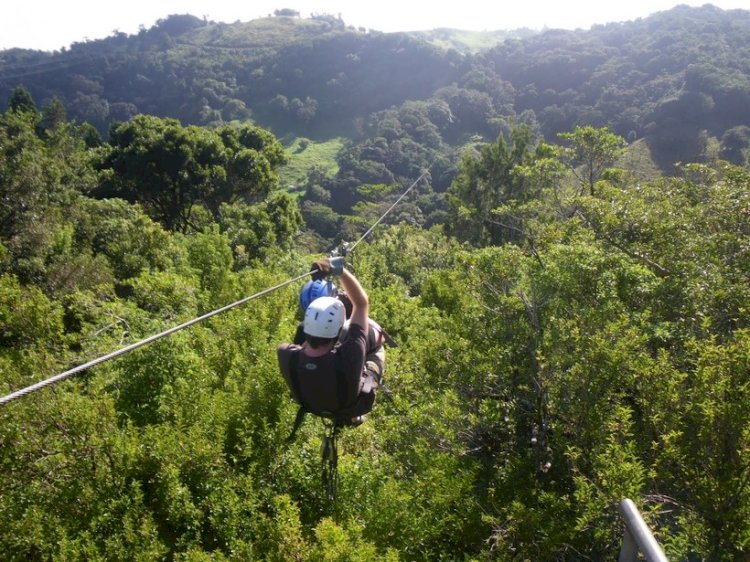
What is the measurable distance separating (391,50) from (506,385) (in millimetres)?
130708

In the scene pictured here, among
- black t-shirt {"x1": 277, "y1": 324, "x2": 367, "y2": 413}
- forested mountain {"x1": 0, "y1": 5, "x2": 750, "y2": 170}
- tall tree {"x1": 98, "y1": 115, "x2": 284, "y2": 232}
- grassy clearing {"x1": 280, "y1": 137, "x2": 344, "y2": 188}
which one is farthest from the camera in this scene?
grassy clearing {"x1": 280, "y1": 137, "x2": 344, "y2": 188}

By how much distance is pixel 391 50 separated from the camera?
4872 inches

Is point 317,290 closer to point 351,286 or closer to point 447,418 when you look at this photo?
point 351,286

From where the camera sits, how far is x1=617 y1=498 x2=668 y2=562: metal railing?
1452 millimetres

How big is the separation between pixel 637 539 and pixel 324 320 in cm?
278

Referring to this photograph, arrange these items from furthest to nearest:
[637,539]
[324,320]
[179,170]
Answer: [179,170] → [324,320] → [637,539]

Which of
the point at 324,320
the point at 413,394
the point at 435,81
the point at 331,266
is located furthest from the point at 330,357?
the point at 435,81

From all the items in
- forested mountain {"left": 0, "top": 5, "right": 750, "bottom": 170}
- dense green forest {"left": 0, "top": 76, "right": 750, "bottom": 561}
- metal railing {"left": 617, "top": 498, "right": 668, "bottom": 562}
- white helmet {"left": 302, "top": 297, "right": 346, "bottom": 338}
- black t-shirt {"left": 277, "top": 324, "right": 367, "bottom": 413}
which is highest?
forested mountain {"left": 0, "top": 5, "right": 750, "bottom": 170}

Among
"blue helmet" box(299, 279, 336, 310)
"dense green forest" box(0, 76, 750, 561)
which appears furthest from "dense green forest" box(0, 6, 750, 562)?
"blue helmet" box(299, 279, 336, 310)

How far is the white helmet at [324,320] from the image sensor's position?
398 cm

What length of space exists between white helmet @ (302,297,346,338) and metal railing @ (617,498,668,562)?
2565 mm

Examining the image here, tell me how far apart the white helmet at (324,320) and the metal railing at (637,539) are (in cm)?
256

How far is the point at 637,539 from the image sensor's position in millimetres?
1515

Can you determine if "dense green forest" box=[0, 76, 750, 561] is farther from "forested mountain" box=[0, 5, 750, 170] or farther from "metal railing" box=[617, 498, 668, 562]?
"forested mountain" box=[0, 5, 750, 170]
